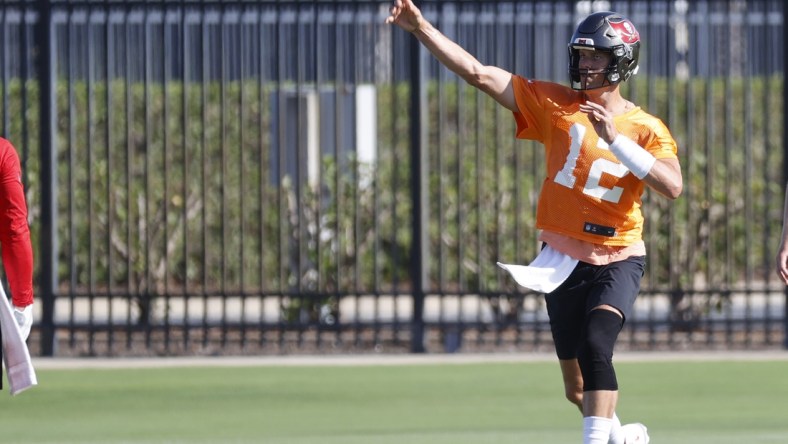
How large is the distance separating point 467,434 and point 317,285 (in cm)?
366

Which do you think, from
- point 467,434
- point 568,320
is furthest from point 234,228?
point 568,320

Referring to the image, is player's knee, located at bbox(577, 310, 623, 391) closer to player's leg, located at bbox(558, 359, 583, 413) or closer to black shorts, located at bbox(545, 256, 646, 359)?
black shorts, located at bbox(545, 256, 646, 359)

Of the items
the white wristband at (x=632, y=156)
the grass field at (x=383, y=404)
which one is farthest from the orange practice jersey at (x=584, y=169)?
the grass field at (x=383, y=404)

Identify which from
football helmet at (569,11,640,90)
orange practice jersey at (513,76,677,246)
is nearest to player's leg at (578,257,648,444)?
orange practice jersey at (513,76,677,246)

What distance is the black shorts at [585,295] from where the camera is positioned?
19.4 ft

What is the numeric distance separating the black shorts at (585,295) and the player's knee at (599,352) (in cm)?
Result: 6

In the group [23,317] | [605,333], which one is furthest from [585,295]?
[23,317]

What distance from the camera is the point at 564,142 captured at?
5957 millimetres

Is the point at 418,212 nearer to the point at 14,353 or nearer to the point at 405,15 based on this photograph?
the point at 405,15

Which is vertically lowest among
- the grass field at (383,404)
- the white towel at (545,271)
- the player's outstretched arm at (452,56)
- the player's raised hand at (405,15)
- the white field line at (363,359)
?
the grass field at (383,404)

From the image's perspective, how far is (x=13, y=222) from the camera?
18.3 feet

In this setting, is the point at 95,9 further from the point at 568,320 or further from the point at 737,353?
the point at 568,320

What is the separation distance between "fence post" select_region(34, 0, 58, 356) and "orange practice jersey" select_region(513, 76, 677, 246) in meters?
5.22

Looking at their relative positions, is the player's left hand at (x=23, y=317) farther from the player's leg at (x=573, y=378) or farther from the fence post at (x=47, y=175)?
the fence post at (x=47, y=175)
